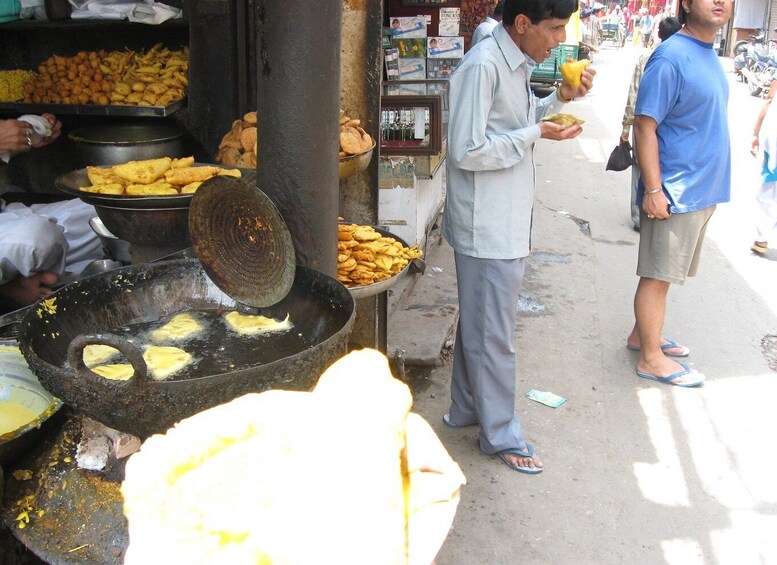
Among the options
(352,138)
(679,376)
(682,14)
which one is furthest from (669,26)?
(352,138)

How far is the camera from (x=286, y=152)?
2494 mm

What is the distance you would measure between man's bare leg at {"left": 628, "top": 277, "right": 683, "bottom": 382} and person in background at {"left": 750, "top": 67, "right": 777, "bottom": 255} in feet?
8.97

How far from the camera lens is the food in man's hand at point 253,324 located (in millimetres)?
2488

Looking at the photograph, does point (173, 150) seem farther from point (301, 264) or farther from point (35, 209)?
point (301, 264)

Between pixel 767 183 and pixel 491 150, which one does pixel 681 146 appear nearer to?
pixel 491 150

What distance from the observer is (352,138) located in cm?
343

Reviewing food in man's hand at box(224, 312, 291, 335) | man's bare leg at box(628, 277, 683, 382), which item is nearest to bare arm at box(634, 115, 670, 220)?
man's bare leg at box(628, 277, 683, 382)

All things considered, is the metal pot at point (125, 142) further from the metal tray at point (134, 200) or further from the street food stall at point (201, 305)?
the metal tray at point (134, 200)

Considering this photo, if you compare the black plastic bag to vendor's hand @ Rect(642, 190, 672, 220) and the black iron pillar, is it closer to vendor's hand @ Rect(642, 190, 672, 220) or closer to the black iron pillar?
vendor's hand @ Rect(642, 190, 672, 220)

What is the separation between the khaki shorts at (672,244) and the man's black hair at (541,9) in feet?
5.40

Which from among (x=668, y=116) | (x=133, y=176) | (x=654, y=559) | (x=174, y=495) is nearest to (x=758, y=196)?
(x=668, y=116)

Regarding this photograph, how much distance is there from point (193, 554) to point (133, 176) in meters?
2.60

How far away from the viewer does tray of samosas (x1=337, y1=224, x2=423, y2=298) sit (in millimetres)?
3281

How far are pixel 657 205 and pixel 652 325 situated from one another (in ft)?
2.62
